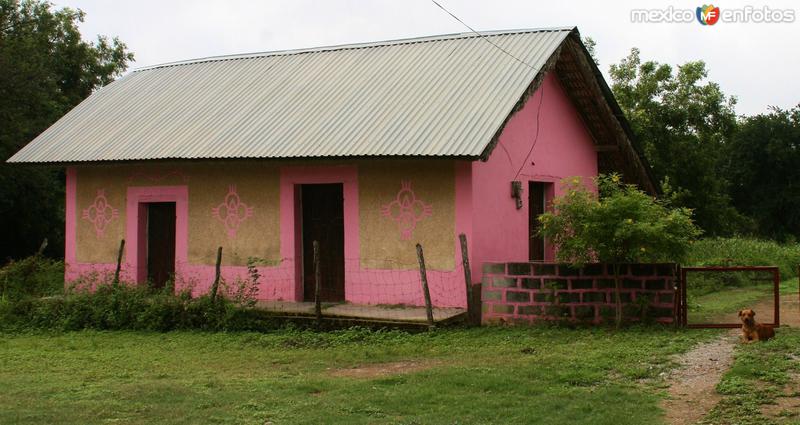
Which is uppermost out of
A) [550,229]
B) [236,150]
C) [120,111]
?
[120,111]

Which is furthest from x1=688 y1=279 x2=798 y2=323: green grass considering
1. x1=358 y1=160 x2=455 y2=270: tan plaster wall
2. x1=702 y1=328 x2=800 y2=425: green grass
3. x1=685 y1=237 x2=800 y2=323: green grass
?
x1=358 y1=160 x2=455 y2=270: tan plaster wall

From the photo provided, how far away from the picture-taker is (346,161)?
45.3 ft

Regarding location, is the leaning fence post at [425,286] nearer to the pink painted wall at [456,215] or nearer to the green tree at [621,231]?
the pink painted wall at [456,215]

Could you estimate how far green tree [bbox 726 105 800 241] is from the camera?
39062 millimetres

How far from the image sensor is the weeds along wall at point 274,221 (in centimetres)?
1346

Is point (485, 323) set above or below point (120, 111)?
below

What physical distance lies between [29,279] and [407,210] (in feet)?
23.1

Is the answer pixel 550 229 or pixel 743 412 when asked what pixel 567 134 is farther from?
pixel 743 412

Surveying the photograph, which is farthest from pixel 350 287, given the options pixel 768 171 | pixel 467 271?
pixel 768 171

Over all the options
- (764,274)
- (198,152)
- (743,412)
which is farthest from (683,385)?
(764,274)

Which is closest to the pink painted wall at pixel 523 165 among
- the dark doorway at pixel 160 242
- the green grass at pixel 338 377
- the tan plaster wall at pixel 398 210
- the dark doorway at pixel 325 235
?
the tan plaster wall at pixel 398 210

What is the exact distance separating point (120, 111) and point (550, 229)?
9814mm

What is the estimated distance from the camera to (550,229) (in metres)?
12.1

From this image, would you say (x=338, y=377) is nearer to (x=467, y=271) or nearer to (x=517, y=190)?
(x=467, y=271)
